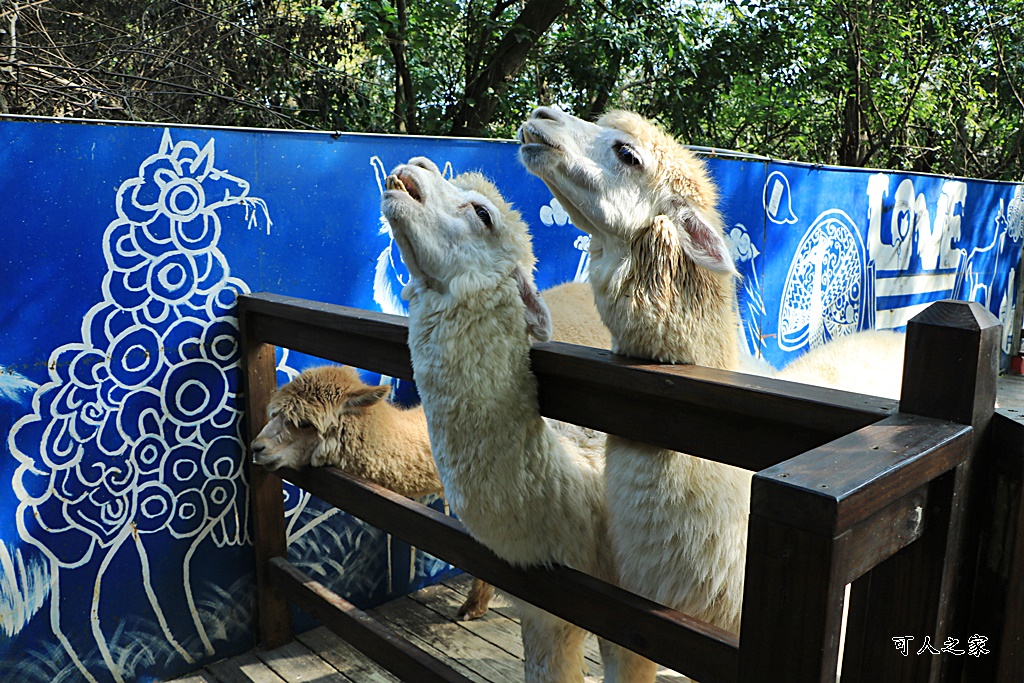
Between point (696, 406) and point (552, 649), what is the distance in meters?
1.03

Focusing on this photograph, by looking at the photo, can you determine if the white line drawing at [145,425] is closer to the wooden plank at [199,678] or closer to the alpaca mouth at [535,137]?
the wooden plank at [199,678]

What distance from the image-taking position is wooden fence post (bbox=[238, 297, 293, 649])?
3197 mm

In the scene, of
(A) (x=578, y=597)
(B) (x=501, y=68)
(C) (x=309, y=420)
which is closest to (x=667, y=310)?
(A) (x=578, y=597)

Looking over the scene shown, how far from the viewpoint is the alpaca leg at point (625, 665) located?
2.19m

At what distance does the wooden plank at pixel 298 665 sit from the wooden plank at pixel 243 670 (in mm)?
24

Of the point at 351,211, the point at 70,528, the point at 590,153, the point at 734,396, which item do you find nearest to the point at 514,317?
the point at 590,153

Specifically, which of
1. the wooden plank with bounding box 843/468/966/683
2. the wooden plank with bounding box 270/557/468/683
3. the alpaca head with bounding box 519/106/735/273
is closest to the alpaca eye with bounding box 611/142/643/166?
the alpaca head with bounding box 519/106/735/273

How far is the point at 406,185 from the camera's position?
2094 mm

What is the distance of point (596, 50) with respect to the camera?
746 centimetres

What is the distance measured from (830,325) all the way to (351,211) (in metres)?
3.70

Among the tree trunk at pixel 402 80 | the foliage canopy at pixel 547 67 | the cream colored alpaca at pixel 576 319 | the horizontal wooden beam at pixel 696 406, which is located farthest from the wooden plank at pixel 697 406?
the tree trunk at pixel 402 80

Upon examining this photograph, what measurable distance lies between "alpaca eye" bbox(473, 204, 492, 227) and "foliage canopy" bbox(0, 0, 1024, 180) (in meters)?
3.24

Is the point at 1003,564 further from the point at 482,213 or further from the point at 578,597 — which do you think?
the point at 482,213

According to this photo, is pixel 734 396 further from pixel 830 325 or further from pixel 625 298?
pixel 830 325
